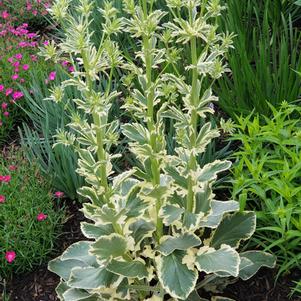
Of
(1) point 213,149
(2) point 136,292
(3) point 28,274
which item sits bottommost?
(3) point 28,274

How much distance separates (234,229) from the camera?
2.41 m

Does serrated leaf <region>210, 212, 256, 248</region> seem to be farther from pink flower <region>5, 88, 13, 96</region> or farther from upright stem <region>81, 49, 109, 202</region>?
pink flower <region>5, 88, 13, 96</region>

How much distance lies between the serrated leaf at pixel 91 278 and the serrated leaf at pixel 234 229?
1.64 ft

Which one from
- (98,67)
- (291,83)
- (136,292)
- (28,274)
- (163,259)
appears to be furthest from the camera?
(291,83)

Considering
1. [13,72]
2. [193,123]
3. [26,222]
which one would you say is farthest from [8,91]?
[193,123]

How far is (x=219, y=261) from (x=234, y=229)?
289 mm

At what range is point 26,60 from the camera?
13.6ft

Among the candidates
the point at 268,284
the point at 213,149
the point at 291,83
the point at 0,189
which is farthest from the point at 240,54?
the point at 0,189

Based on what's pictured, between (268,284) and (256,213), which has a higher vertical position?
(256,213)

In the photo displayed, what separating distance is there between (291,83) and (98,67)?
148cm

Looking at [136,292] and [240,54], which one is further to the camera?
[240,54]

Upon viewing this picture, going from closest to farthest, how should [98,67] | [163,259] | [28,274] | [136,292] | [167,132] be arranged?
[98,67] < [163,259] < [136,292] < [28,274] < [167,132]

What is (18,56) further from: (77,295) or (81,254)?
(77,295)

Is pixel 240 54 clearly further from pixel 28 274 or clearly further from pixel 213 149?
pixel 28 274
